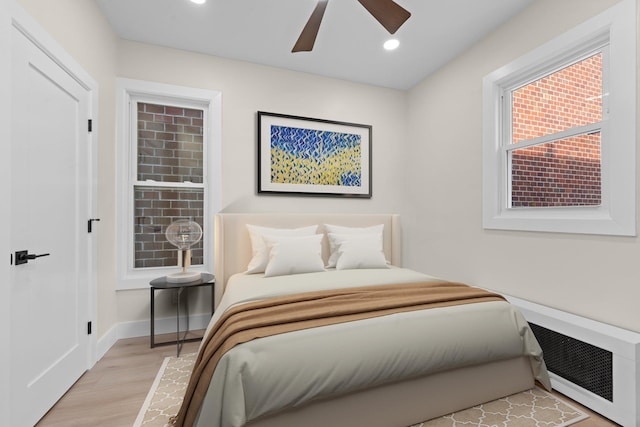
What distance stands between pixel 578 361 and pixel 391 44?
9.62 ft

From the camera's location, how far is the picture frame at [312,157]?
130 inches

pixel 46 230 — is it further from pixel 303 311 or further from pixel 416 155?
pixel 416 155

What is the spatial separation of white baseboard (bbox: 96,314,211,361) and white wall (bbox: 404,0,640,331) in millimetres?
→ 2585

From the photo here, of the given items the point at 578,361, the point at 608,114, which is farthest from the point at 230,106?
the point at 578,361

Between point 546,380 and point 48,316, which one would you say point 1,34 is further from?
point 546,380

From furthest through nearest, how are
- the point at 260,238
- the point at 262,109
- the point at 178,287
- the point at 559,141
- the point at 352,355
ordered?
the point at 262,109
the point at 260,238
the point at 178,287
the point at 559,141
the point at 352,355

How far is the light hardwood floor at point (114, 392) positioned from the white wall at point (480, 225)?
758mm

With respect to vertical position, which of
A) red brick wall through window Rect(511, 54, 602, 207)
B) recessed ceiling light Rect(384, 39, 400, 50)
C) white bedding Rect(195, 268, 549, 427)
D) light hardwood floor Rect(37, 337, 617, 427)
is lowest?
light hardwood floor Rect(37, 337, 617, 427)

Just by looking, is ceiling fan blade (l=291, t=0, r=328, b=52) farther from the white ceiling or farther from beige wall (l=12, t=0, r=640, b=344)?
beige wall (l=12, t=0, r=640, b=344)

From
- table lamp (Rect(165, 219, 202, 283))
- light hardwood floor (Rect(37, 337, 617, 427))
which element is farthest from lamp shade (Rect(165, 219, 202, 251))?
light hardwood floor (Rect(37, 337, 617, 427))

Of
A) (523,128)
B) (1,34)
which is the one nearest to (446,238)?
(523,128)

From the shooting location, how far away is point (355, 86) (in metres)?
3.72

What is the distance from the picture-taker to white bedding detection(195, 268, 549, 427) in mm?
1303

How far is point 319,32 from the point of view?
2727 millimetres
